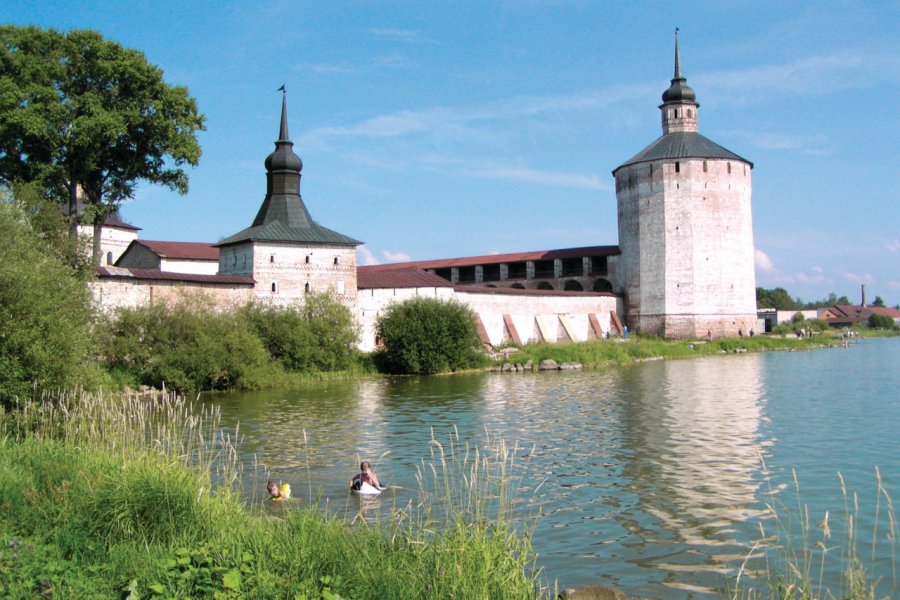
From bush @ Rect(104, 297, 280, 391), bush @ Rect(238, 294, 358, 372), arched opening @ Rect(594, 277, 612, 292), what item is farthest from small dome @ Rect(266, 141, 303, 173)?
arched opening @ Rect(594, 277, 612, 292)

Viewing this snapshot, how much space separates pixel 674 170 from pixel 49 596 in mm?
38719

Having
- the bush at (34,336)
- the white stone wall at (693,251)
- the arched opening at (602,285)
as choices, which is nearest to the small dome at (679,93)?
the white stone wall at (693,251)

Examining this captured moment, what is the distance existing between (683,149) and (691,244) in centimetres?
479

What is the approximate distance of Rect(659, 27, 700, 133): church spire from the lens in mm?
42406

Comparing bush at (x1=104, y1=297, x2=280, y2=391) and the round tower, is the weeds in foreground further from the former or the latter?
the round tower

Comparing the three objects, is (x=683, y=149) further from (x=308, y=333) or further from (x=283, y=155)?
(x=308, y=333)

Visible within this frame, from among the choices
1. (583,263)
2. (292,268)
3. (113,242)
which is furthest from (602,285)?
(113,242)

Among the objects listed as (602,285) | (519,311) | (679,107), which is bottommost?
(519,311)

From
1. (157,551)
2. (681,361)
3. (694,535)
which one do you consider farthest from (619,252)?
(157,551)

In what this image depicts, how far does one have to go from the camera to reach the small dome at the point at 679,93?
42406mm

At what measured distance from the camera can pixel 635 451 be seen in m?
11.0

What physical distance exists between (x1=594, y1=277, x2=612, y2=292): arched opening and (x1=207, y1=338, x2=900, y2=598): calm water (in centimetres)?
2131

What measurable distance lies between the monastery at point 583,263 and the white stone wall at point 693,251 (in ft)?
0.17

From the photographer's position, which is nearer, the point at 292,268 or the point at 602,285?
the point at 292,268
